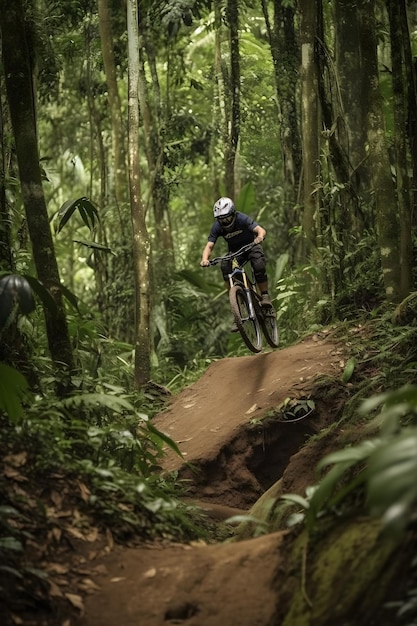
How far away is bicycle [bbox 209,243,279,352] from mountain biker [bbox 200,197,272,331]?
0.10m

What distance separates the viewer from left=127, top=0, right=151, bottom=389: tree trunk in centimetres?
988

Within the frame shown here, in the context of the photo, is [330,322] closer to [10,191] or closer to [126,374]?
[126,374]

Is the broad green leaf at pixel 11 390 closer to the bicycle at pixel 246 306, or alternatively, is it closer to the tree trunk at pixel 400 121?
the tree trunk at pixel 400 121

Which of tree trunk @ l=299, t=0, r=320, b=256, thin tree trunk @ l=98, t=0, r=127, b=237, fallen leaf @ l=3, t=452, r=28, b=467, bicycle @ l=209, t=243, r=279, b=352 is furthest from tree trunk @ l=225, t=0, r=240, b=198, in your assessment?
fallen leaf @ l=3, t=452, r=28, b=467

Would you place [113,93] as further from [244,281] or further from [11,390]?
[11,390]

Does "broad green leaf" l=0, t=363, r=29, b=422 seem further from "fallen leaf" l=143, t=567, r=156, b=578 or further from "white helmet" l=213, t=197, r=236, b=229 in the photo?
"white helmet" l=213, t=197, r=236, b=229

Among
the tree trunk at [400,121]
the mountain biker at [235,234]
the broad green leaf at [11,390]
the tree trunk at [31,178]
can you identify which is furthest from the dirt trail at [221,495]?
the tree trunk at [31,178]

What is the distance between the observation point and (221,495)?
8445mm

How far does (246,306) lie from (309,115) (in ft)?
8.78

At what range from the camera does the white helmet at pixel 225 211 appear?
9.77 meters

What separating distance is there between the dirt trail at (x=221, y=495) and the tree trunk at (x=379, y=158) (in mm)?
1304

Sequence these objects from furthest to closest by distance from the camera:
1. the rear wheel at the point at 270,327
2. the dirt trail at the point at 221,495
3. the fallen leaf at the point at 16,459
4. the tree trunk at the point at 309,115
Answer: the tree trunk at the point at 309,115 → the rear wheel at the point at 270,327 → the fallen leaf at the point at 16,459 → the dirt trail at the point at 221,495

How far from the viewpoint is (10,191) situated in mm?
7340

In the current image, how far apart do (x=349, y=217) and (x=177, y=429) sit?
330 centimetres
